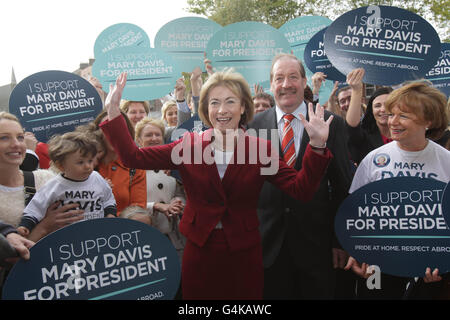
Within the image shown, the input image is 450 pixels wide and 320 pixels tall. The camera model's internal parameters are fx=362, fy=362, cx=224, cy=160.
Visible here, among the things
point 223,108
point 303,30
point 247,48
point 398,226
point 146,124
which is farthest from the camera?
point 303,30

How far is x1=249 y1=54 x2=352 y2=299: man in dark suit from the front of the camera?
2.50 meters

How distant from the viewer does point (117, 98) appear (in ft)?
6.66

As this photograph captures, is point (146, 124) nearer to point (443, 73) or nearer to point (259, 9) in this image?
point (443, 73)

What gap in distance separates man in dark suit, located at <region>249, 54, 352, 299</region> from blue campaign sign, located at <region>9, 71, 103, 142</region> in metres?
1.64

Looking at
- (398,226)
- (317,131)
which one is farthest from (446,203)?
(317,131)

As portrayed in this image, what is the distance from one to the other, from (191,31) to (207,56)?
1.99 ft

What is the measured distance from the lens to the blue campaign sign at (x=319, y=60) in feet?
11.7

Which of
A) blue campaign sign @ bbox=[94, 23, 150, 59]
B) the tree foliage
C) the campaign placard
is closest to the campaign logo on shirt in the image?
the campaign placard

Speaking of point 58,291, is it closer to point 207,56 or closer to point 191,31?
point 207,56

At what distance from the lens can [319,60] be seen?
3.60 m

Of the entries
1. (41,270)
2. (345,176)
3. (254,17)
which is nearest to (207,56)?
(345,176)

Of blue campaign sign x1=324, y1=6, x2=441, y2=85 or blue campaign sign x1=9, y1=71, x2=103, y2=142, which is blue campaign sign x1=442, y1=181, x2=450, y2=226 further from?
blue campaign sign x1=9, y1=71, x2=103, y2=142

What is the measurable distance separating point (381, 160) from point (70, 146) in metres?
1.99

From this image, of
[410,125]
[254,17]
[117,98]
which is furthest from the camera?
[254,17]
